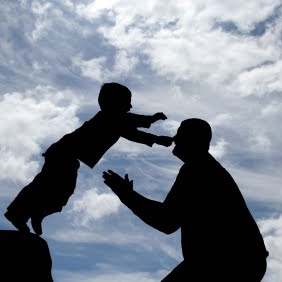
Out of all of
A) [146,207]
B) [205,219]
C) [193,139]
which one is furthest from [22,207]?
[205,219]

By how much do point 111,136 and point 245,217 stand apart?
2.61m

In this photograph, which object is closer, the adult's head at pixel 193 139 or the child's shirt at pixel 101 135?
the adult's head at pixel 193 139

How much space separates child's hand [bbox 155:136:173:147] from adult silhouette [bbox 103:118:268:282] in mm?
1347

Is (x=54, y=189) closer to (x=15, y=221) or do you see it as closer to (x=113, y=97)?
(x=15, y=221)

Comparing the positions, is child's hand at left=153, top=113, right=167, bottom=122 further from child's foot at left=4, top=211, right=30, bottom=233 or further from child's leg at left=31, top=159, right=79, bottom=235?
child's foot at left=4, top=211, right=30, bottom=233

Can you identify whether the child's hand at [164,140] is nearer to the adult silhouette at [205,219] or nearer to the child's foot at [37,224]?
the adult silhouette at [205,219]

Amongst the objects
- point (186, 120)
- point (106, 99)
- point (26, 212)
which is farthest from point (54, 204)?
point (186, 120)

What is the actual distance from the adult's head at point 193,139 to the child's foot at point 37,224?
2654 millimetres

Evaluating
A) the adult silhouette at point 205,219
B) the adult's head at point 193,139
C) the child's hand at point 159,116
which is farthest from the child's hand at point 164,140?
the adult silhouette at point 205,219

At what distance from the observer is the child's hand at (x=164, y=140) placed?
18.7 ft

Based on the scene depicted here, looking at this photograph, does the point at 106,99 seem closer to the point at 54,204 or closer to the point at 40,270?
the point at 54,204

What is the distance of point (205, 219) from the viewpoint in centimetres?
387

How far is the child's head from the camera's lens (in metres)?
5.93

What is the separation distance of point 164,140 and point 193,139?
1.40 metres
